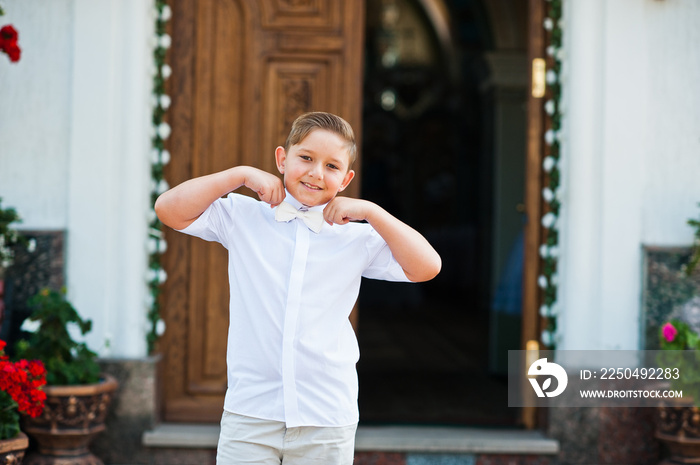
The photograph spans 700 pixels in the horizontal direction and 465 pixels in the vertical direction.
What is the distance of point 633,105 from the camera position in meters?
3.96

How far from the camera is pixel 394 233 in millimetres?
1974

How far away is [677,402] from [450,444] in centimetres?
107

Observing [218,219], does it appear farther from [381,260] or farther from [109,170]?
[109,170]

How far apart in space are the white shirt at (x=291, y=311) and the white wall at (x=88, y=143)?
2.01 metres

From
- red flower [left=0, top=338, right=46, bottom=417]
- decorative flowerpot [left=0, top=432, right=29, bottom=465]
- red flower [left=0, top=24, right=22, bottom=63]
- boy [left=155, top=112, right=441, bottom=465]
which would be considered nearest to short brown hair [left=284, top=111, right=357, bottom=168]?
boy [left=155, top=112, right=441, bottom=465]

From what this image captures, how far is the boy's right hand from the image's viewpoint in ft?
6.37

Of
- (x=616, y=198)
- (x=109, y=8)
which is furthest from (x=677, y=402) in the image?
(x=109, y=8)

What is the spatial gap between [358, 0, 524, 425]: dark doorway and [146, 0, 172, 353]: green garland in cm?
373

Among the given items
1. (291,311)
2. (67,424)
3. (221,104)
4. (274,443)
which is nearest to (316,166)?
(291,311)

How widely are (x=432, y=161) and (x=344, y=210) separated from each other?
466 inches

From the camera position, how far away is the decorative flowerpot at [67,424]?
136 inches

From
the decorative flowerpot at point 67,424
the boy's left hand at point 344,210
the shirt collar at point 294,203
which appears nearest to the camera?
the boy's left hand at point 344,210

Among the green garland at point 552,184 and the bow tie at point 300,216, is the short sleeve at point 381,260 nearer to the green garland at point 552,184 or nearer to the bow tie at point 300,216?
the bow tie at point 300,216

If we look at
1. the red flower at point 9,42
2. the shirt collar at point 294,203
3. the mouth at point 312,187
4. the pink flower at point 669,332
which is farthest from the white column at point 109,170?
the pink flower at point 669,332
